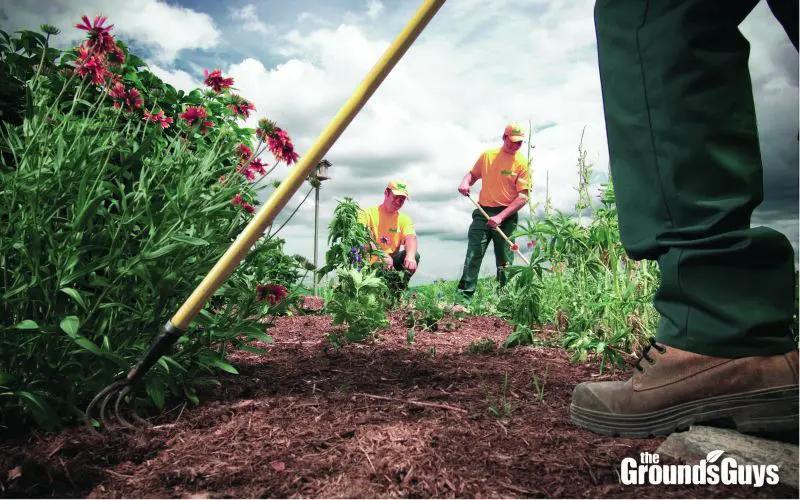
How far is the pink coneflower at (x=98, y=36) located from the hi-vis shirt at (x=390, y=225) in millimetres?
3825

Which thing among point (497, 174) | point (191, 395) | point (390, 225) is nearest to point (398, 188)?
point (390, 225)

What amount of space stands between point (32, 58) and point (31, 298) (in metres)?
1.67

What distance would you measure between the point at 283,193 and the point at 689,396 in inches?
50.4

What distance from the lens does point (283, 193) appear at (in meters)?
1.54

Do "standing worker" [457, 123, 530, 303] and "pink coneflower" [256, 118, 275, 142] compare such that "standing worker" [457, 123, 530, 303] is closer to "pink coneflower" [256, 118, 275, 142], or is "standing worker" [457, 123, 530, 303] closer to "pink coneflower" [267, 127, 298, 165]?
"pink coneflower" [267, 127, 298, 165]

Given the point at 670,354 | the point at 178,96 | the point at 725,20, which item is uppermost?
the point at 178,96

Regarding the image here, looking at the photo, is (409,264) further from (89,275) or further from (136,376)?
(136,376)

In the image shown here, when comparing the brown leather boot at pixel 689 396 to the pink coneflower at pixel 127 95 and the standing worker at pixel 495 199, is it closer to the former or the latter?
the pink coneflower at pixel 127 95

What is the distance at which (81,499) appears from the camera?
131cm

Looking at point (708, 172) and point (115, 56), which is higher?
point (115, 56)

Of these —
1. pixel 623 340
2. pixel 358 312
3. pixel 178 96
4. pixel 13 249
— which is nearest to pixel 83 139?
pixel 13 249

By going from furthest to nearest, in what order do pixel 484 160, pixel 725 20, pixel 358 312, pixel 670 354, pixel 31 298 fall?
pixel 484 160 < pixel 358 312 < pixel 31 298 < pixel 670 354 < pixel 725 20

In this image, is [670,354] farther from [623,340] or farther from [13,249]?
[13,249]

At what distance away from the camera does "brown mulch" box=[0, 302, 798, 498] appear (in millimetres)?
1231
